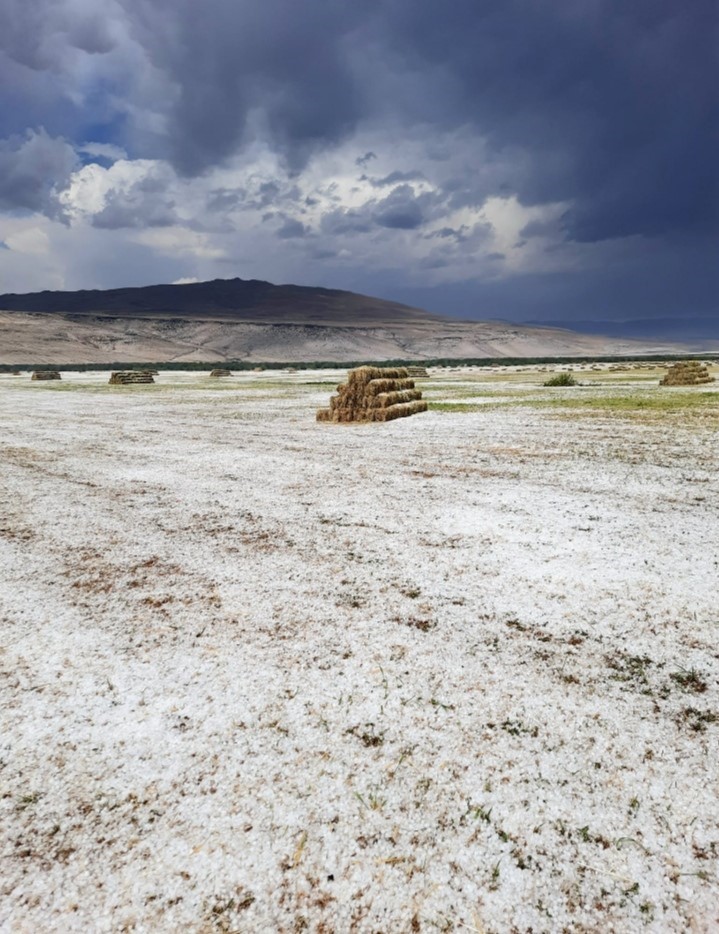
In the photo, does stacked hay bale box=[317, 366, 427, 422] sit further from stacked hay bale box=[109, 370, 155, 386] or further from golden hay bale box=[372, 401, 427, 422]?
stacked hay bale box=[109, 370, 155, 386]

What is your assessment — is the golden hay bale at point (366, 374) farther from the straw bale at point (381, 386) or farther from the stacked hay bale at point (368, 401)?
the straw bale at point (381, 386)

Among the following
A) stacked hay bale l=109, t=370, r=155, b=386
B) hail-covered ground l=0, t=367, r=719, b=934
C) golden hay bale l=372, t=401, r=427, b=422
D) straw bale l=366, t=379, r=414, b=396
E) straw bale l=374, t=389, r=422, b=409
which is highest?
straw bale l=366, t=379, r=414, b=396

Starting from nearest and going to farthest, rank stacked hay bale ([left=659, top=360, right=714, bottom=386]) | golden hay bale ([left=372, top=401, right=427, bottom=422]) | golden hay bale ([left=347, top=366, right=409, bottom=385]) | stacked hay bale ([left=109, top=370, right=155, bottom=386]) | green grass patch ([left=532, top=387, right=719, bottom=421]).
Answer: green grass patch ([left=532, top=387, right=719, bottom=421])
golden hay bale ([left=372, top=401, right=427, bottom=422])
golden hay bale ([left=347, top=366, right=409, bottom=385])
stacked hay bale ([left=659, top=360, right=714, bottom=386])
stacked hay bale ([left=109, top=370, right=155, bottom=386])

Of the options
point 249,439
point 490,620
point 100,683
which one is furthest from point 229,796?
Result: point 249,439

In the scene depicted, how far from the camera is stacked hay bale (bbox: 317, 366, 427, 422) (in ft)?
64.5

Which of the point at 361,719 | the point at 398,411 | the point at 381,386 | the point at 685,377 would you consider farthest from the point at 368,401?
the point at 685,377

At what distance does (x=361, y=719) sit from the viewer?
10.3 feet

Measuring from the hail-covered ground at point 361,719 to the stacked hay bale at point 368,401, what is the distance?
488 inches

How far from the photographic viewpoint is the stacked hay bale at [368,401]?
19656 mm

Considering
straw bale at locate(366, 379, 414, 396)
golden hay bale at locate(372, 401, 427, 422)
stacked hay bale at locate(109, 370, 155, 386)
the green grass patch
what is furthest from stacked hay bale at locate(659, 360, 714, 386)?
stacked hay bale at locate(109, 370, 155, 386)

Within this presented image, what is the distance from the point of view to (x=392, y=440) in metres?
14.6

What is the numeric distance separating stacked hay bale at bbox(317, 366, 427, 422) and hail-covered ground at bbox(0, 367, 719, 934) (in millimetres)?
12386

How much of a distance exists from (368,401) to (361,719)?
17307 mm

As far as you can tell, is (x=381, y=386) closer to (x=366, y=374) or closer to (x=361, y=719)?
(x=366, y=374)
